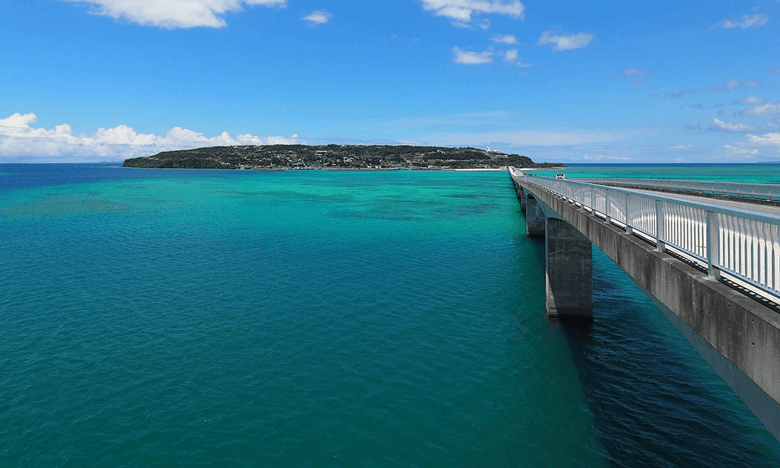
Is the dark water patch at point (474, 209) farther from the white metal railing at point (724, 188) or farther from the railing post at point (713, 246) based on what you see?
the railing post at point (713, 246)

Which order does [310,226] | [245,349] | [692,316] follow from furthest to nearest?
1. [310,226]
2. [245,349]
3. [692,316]

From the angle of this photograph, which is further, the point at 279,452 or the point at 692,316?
the point at 279,452

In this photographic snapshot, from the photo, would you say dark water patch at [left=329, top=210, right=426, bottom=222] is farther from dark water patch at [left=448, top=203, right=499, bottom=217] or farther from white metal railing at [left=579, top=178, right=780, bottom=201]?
white metal railing at [left=579, top=178, right=780, bottom=201]

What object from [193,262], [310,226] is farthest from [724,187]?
[310,226]

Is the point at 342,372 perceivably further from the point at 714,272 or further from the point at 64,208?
the point at 64,208

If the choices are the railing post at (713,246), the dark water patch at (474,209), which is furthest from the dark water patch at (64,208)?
the railing post at (713,246)

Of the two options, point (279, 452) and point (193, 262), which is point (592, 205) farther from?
point (193, 262)

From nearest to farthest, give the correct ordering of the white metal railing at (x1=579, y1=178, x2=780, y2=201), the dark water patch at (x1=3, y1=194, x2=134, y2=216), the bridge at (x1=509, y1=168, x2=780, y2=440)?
1. the bridge at (x1=509, y1=168, x2=780, y2=440)
2. the white metal railing at (x1=579, y1=178, x2=780, y2=201)
3. the dark water patch at (x1=3, y1=194, x2=134, y2=216)

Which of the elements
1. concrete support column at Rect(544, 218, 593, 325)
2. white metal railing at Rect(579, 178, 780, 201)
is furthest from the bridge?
white metal railing at Rect(579, 178, 780, 201)
